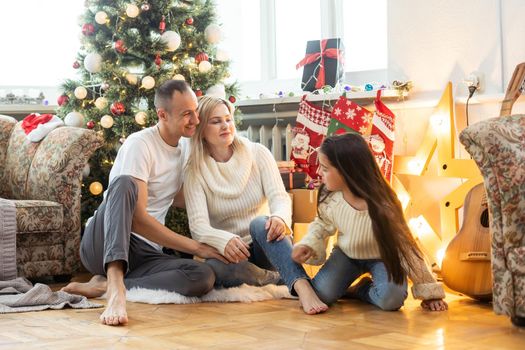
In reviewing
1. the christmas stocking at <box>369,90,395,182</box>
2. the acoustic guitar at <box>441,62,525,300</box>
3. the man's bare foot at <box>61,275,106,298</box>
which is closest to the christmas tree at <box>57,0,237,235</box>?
the christmas stocking at <box>369,90,395,182</box>

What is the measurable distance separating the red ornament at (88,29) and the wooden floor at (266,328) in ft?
5.74

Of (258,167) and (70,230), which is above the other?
(258,167)

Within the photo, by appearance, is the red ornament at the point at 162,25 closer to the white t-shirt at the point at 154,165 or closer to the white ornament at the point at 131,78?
the white ornament at the point at 131,78

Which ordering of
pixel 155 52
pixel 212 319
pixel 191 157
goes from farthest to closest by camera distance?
pixel 155 52, pixel 191 157, pixel 212 319

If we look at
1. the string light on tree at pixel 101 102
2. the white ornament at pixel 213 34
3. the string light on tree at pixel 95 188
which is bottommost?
the string light on tree at pixel 95 188

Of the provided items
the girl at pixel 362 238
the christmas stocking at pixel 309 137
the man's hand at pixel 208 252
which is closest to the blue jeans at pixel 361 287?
the girl at pixel 362 238

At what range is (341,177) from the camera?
290 centimetres

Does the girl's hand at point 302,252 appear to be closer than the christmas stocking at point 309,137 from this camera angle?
Yes

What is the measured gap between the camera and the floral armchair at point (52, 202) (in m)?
3.66

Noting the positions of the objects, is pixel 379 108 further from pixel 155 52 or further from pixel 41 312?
pixel 41 312

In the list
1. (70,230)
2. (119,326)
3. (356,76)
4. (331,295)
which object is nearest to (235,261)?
(331,295)

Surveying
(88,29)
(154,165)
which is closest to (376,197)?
(154,165)

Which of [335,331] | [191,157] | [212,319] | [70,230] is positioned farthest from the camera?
[70,230]

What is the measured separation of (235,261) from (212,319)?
40 cm
